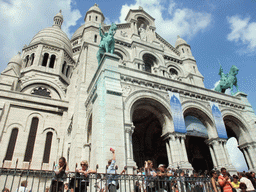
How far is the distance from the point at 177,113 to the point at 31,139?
12.7 m

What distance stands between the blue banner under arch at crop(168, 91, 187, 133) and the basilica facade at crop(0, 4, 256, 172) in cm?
7

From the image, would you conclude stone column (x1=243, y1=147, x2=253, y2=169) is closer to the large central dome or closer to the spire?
the large central dome

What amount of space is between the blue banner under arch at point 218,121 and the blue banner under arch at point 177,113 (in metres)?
3.37

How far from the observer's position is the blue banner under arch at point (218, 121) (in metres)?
14.7

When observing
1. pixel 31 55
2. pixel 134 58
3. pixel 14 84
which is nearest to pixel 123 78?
pixel 134 58

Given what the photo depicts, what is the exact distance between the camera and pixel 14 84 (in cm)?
2142

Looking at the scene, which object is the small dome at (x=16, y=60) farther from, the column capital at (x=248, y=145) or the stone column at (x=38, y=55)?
the column capital at (x=248, y=145)

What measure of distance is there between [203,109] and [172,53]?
525 inches

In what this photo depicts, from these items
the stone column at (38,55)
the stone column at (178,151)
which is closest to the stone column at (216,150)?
the stone column at (178,151)

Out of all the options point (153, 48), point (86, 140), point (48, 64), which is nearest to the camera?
point (86, 140)

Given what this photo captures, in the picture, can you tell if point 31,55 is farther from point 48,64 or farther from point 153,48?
point 153,48

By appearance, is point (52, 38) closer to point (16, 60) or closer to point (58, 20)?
point (16, 60)

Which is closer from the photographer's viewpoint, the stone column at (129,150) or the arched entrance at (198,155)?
the stone column at (129,150)

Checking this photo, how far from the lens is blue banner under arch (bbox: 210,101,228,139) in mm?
14677
